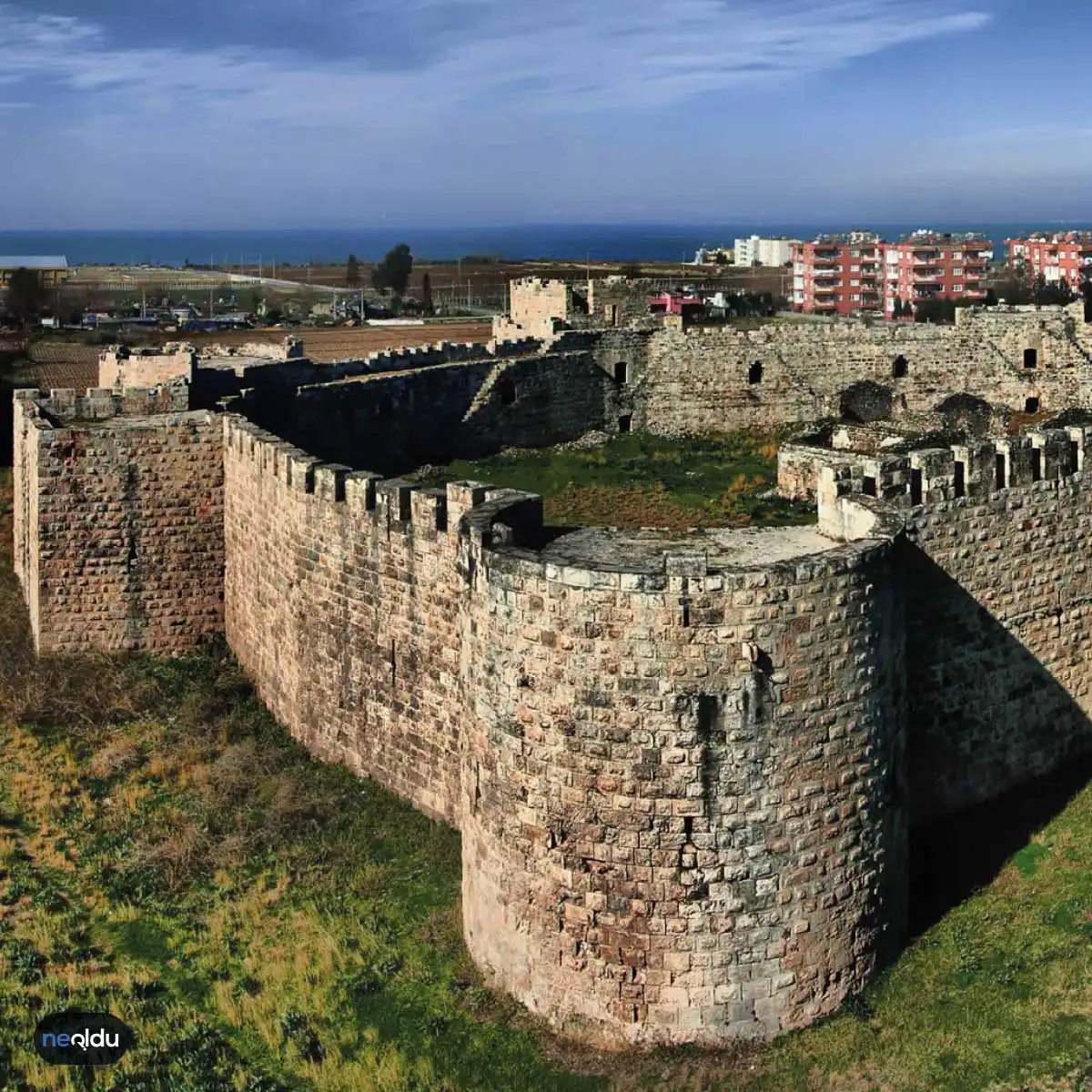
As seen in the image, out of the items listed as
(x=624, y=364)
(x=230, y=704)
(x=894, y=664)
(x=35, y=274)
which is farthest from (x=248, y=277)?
(x=894, y=664)

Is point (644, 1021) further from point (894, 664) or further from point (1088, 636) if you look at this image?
point (1088, 636)

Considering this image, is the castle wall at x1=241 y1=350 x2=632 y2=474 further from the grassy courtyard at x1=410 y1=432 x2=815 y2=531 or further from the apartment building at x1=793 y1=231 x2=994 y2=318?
the apartment building at x1=793 y1=231 x2=994 y2=318

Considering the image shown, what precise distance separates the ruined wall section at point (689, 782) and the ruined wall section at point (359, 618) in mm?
2572

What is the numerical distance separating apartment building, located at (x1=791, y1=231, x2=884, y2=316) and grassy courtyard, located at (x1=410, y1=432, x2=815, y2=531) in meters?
78.1

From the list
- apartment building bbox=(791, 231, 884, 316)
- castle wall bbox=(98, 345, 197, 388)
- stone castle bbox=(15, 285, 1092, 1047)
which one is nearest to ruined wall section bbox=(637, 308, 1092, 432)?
castle wall bbox=(98, 345, 197, 388)

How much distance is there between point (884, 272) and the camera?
109312mm

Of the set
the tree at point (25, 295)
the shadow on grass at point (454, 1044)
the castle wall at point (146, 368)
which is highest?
the tree at point (25, 295)

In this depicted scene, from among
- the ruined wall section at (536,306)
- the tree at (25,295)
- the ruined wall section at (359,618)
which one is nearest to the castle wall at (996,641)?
the ruined wall section at (359,618)

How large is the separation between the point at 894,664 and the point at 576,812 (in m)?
2.57

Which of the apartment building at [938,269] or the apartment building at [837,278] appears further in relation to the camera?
the apartment building at [837,278]

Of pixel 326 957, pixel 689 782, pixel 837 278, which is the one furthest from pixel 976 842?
pixel 837 278

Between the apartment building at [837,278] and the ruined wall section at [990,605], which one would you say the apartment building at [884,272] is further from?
the ruined wall section at [990,605]

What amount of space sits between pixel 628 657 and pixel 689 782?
946mm

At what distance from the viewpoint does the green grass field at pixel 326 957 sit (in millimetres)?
9844
